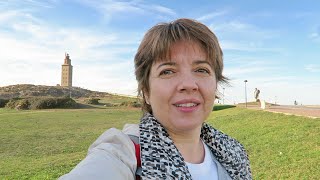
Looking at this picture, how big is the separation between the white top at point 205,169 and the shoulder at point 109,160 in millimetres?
537

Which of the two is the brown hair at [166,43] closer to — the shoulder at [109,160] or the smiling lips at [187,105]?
the smiling lips at [187,105]

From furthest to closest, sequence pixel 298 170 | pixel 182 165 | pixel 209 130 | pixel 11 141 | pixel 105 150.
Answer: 1. pixel 11 141
2. pixel 298 170
3. pixel 209 130
4. pixel 182 165
5. pixel 105 150

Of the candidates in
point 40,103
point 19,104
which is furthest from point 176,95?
point 19,104

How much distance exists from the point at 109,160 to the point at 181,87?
25.0 inches

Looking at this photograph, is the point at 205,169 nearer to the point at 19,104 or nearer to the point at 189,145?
the point at 189,145

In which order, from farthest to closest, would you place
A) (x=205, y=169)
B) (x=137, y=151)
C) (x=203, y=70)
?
(x=205, y=169) → (x=203, y=70) → (x=137, y=151)

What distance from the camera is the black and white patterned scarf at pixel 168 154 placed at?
1668mm

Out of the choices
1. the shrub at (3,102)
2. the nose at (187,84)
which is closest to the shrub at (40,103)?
the shrub at (3,102)

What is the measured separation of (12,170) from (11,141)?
7268mm

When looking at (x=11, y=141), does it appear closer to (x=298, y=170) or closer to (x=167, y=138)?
(x=298, y=170)

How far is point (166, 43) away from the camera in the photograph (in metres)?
2.01

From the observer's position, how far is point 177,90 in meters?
1.96

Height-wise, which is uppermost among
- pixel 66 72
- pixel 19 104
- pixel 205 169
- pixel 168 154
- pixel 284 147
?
pixel 66 72

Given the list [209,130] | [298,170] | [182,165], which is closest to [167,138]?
[182,165]
